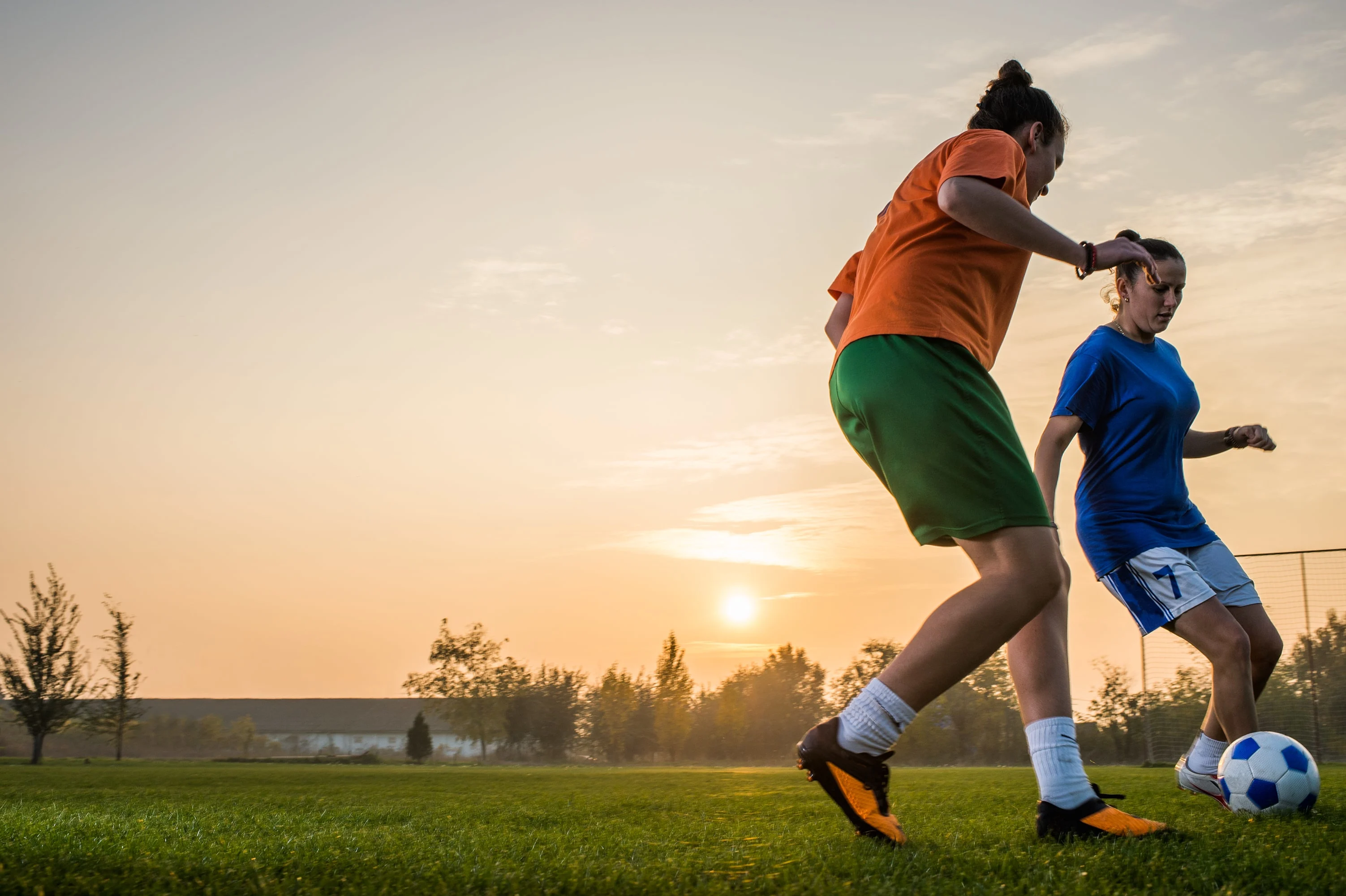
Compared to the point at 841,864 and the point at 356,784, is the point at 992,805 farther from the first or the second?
the point at 356,784

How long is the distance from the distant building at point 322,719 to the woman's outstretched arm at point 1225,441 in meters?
79.5

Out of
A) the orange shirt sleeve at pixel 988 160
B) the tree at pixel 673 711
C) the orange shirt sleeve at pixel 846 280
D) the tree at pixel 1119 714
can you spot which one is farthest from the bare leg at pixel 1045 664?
the tree at pixel 673 711

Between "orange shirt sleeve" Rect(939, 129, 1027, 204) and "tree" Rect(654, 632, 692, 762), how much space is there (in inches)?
1683

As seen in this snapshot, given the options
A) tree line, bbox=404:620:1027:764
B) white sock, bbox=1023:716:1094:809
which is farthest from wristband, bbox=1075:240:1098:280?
tree line, bbox=404:620:1027:764

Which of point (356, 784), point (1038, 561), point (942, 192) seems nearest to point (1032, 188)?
point (942, 192)

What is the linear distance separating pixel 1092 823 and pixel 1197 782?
7.26ft

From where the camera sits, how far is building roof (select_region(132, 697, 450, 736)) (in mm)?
91562

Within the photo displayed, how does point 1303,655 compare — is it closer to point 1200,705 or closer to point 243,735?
point 1200,705

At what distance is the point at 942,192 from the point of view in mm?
2744

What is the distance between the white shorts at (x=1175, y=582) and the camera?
3979 millimetres

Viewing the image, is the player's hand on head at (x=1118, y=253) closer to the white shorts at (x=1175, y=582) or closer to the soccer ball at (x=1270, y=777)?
the white shorts at (x=1175, y=582)

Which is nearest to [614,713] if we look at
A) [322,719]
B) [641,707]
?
[641,707]

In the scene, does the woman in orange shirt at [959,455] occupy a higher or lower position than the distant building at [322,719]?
higher

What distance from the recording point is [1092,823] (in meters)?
2.71
